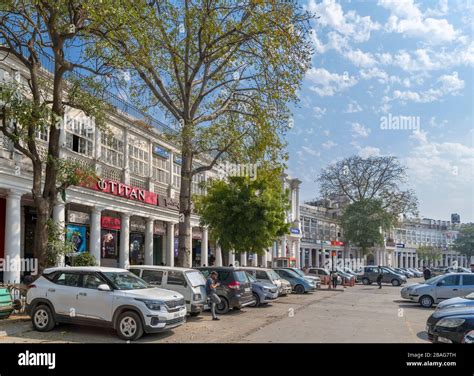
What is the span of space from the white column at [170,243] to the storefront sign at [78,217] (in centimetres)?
910

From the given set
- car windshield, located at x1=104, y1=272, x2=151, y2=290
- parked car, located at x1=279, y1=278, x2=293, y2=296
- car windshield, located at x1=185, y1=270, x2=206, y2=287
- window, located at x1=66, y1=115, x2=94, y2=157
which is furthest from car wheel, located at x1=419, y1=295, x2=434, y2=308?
window, located at x1=66, y1=115, x2=94, y2=157

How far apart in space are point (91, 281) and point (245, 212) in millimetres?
16626

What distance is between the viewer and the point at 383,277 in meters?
42.0

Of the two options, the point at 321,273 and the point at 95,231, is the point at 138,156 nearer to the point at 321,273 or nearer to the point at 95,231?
the point at 95,231

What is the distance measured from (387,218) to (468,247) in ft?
160

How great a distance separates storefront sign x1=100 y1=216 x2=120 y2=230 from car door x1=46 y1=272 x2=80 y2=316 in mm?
15669

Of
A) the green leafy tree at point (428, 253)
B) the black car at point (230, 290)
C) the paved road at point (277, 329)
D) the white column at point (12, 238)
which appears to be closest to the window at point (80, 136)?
the white column at point (12, 238)

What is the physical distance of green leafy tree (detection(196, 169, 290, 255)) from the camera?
28.2 meters

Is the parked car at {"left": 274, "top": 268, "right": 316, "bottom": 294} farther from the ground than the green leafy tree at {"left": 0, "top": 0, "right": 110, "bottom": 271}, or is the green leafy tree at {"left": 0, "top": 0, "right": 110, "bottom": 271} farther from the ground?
the green leafy tree at {"left": 0, "top": 0, "right": 110, "bottom": 271}

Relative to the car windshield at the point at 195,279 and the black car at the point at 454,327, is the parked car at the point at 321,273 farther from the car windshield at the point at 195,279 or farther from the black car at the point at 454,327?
the black car at the point at 454,327

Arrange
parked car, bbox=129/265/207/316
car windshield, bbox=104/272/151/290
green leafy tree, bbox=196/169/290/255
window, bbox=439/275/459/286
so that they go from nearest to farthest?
car windshield, bbox=104/272/151/290 → parked car, bbox=129/265/207/316 → window, bbox=439/275/459/286 → green leafy tree, bbox=196/169/290/255

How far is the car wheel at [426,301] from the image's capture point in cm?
2147

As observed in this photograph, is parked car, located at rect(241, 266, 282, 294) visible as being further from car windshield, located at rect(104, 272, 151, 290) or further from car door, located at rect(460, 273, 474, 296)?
car windshield, located at rect(104, 272, 151, 290)
